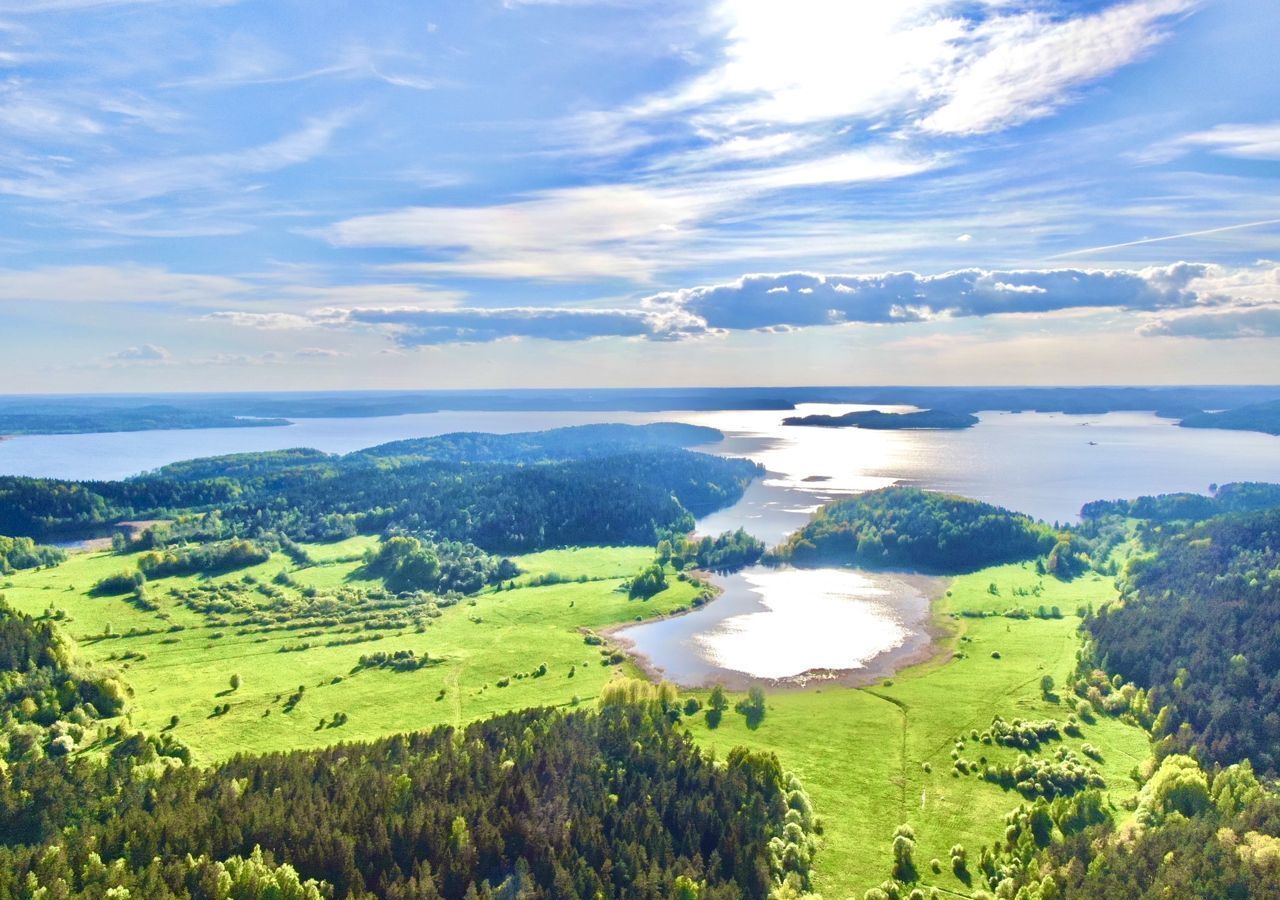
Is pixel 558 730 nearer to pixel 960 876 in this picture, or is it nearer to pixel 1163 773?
pixel 960 876

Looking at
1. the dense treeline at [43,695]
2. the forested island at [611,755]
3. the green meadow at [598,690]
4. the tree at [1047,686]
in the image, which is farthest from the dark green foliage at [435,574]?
the tree at [1047,686]

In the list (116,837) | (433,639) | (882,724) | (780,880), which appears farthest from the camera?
(433,639)

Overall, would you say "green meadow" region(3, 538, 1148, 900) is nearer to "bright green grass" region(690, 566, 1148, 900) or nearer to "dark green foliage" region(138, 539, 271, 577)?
"bright green grass" region(690, 566, 1148, 900)

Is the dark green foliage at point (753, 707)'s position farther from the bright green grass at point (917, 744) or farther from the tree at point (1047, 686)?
the tree at point (1047, 686)

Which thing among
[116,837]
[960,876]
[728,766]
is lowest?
[960,876]

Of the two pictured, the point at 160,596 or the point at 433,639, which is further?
the point at 160,596

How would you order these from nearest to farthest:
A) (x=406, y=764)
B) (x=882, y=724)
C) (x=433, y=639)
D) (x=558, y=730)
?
1. (x=406, y=764)
2. (x=558, y=730)
3. (x=882, y=724)
4. (x=433, y=639)

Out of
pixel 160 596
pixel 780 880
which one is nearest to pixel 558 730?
pixel 780 880
